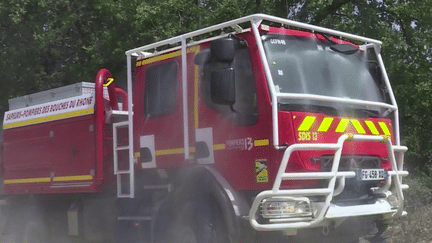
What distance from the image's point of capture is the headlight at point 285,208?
6.05 meters

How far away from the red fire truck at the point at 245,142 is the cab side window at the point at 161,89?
1 centimetres

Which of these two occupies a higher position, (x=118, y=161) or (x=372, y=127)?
(x=372, y=127)

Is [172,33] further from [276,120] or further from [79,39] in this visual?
[276,120]

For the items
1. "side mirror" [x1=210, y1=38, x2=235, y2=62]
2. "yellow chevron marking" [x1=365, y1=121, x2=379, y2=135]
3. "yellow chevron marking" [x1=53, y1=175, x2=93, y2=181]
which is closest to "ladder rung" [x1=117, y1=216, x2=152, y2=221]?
"yellow chevron marking" [x1=53, y1=175, x2=93, y2=181]

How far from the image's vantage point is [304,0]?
15797mm

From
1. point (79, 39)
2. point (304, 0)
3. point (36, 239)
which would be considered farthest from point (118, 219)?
point (79, 39)

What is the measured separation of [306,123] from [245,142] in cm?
65

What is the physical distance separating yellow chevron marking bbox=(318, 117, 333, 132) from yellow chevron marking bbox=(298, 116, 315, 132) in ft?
0.43

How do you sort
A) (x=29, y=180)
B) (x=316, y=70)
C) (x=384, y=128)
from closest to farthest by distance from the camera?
1. (x=316, y=70)
2. (x=384, y=128)
3. (x=29, y=180)

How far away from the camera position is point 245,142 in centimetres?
641

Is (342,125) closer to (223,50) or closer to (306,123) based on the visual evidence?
(306,123)

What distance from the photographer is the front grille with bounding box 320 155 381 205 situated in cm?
641

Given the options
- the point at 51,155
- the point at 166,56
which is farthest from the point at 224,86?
the point at 51,155

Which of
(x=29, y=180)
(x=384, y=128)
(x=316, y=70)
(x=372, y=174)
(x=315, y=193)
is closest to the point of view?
(x=315, y=193)
